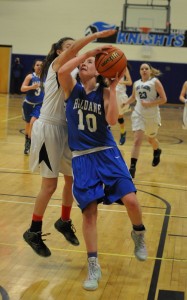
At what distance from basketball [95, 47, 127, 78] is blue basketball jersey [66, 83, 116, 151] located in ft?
0.66

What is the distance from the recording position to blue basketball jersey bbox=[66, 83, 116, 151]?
420 centimetres

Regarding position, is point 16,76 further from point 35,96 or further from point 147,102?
point 147,102

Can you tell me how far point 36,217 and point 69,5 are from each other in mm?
21300

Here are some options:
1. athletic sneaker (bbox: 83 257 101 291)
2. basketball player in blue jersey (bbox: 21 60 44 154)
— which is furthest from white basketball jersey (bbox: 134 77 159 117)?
athletic sneaker (bbox: 83 257 101 291)

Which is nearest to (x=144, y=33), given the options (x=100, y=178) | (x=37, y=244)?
(x=37, y=244)

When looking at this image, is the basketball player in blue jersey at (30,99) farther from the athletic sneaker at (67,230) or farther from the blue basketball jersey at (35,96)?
the athletic sneaker at (67,230)

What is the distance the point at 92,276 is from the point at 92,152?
0.96 m

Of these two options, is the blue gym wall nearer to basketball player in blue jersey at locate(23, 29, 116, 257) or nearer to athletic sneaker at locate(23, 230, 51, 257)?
basketball player in blue jersey at locate(23, 29, 116, 257)

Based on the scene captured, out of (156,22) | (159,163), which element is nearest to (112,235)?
(159,163)

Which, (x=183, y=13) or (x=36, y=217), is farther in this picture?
(x=183, y=13)

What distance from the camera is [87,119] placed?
A: 4.20 metres

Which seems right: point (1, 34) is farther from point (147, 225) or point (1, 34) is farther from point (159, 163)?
point (147, 225)

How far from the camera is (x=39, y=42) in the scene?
25.3 m

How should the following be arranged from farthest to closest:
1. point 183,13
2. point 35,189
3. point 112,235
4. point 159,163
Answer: point 183,13 → point 159,163 → point 35,189 → point 112,235
